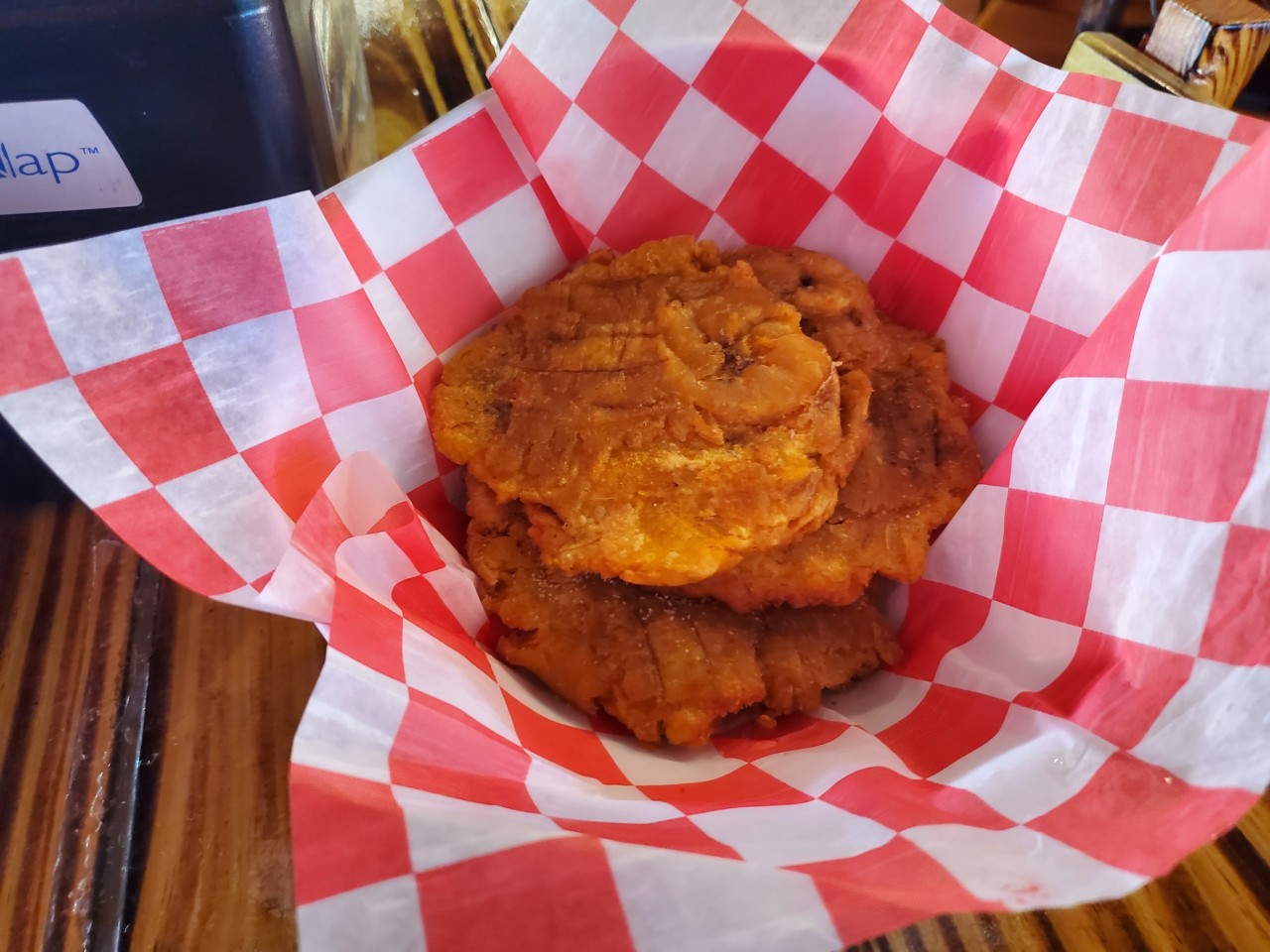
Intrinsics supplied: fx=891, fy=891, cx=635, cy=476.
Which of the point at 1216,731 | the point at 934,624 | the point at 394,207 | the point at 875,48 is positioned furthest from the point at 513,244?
the point at 1216,731

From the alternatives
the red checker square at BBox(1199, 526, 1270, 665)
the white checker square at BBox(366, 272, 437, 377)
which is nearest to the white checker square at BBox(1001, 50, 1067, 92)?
the red checker square at BBox(1199, 526, 1270, 665)

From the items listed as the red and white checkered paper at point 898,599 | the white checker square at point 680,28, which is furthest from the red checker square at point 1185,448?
the white checker square at point 680,28

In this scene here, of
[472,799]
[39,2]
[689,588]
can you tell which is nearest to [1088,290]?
[689,588]

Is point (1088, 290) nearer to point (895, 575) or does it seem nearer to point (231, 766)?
point (895, 575)

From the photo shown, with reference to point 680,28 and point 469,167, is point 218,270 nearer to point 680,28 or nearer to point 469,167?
point 469,167

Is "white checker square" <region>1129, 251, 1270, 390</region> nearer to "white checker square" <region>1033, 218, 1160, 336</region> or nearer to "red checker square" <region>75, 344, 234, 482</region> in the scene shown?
"white checker square" <region>1033, 218, 1160, 336</region>

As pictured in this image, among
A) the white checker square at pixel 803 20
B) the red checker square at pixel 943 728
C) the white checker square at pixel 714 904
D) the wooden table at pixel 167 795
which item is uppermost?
the white checker square at pixel 803 20

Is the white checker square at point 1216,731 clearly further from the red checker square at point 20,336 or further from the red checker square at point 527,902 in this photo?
the red checker square at point 20,336
